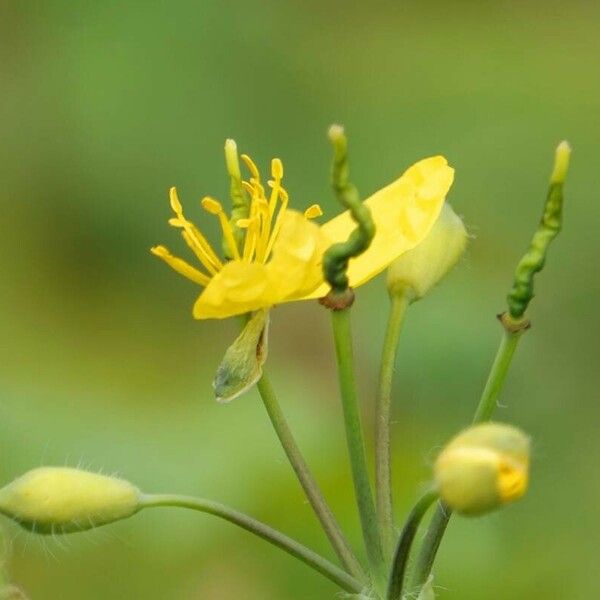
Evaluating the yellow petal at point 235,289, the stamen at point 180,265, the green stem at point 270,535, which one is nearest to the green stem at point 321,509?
the green stem at point 270,535

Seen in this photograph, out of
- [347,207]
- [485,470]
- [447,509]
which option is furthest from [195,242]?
[485,470]

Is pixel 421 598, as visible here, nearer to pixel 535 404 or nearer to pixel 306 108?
pixel 535 404

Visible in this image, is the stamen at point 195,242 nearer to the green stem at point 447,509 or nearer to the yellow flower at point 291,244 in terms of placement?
the yellow flower at point 291,244

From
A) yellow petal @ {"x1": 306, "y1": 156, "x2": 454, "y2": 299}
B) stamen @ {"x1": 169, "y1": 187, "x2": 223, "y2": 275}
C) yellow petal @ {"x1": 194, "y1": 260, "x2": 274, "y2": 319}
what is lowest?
yellow petal @ {"x1": 194, "y1": 260, "x2": 274, "y2": 319}

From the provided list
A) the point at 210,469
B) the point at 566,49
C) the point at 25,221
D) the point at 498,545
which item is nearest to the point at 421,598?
the point at 498,545

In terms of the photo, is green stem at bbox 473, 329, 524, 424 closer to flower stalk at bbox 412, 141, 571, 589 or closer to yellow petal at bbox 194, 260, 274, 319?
flower stalk at bbox 412, 141, 571, 589

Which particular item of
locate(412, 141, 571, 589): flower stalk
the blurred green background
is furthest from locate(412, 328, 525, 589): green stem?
the blurred green background

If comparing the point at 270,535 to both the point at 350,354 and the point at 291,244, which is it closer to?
the point at 350,354

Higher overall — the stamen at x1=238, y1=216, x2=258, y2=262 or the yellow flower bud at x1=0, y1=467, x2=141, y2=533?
the stamen at x1=238, y1=216, x2=258, y2=262
